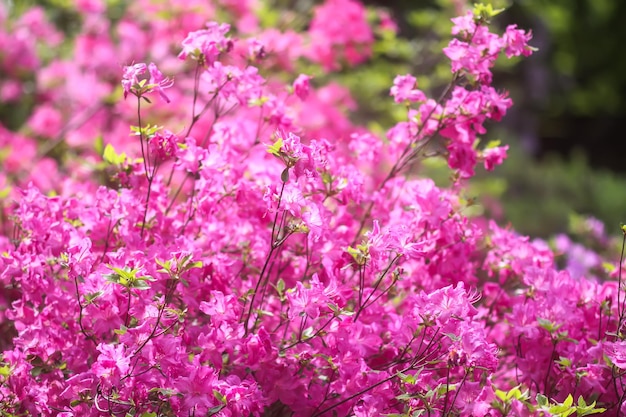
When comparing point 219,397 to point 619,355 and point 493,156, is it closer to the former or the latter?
point 619,355

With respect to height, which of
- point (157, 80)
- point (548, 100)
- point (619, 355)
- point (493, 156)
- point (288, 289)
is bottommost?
point (548, 100)

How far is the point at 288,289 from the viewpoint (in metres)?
1.46

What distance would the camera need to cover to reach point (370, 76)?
14.4 ft

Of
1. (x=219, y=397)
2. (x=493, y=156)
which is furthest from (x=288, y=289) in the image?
(x=493, y=156)

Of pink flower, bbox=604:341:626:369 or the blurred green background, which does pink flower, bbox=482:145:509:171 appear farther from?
the blurred green background

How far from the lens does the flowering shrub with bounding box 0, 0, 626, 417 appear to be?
1.33m

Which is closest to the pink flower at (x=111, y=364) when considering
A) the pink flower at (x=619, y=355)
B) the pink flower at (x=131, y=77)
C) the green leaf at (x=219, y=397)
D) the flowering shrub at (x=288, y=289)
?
the flowering shrub at (x=288, y=289)

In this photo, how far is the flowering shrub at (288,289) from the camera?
133 centimetres

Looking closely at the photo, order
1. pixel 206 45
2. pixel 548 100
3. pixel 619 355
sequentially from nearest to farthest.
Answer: pixel 619 355, pixel 206 45, pixel 548 100

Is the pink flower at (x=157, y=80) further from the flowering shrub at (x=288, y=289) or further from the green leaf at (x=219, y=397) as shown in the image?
the green leaf at (x=219, y=397)

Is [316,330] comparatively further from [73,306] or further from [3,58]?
[3,58]

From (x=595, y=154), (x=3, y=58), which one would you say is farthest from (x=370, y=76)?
(x=595, y=154)

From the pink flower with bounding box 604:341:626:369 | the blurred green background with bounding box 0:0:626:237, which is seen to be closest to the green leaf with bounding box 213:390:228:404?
the pink flower with bounding box 604:341:626:369

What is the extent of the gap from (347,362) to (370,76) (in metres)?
3.13
